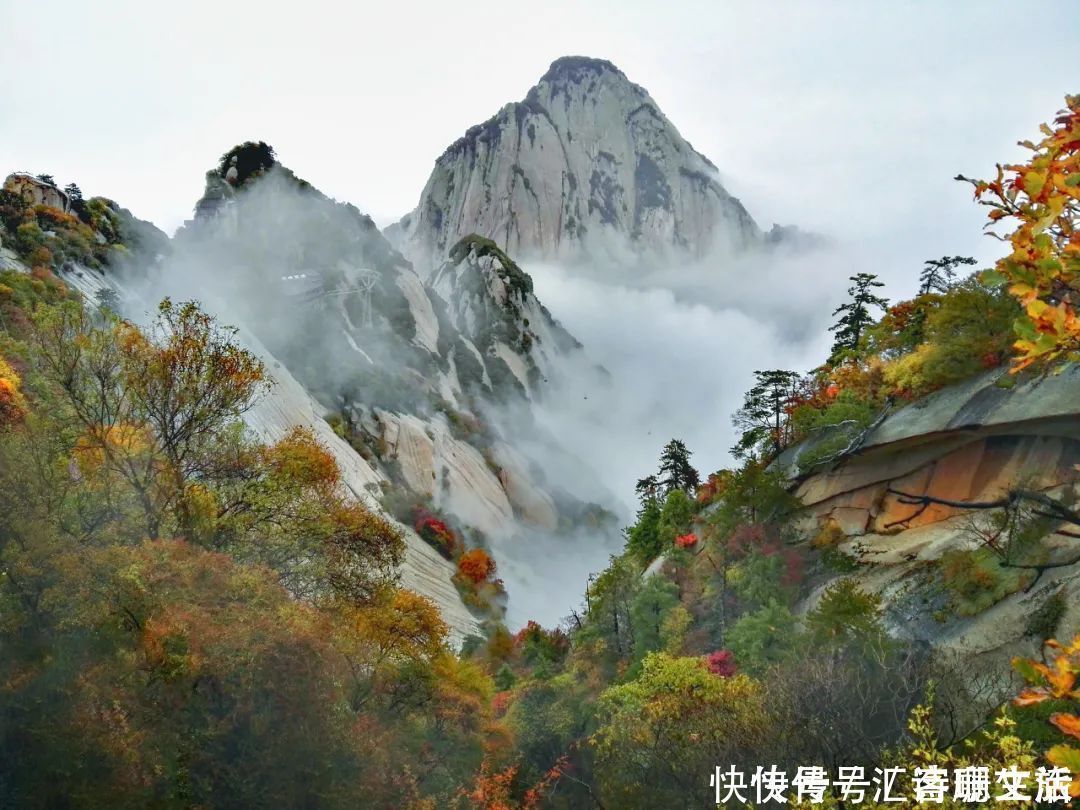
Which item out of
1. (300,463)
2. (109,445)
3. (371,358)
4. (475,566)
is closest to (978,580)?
(300,463)

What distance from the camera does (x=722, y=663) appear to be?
970 inches

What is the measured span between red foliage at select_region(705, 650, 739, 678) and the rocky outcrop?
51.3 meters

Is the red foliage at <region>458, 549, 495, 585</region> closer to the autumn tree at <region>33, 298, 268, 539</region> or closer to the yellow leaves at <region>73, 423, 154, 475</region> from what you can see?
the autumn tree at <region>33, 298, 268, 539</region>

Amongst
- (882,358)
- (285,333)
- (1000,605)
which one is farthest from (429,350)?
(1000,605)

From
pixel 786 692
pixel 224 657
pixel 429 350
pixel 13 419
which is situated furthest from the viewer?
pixel 429 350

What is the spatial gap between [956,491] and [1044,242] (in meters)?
25.1

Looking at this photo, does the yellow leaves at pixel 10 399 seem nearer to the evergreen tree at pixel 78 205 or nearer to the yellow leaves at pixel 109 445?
the yellow leaves at pixel 109 445

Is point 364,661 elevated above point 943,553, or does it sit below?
below

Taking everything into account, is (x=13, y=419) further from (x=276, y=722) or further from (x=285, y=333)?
(x=285, y=333)

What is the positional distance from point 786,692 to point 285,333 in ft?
192

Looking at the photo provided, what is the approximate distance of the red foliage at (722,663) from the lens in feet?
77.6

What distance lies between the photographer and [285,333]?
62.8 meters

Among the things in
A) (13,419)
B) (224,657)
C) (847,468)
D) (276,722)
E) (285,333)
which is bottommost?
(276,722)

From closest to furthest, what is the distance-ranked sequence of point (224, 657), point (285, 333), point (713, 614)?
point (224, 657)
point (713, 614)
point (285, 333)
